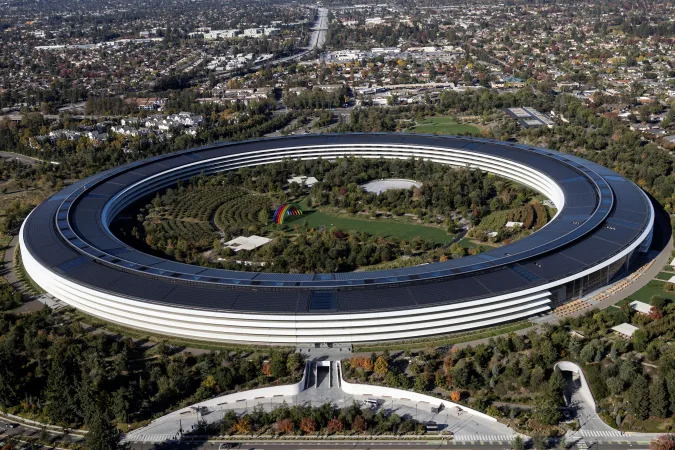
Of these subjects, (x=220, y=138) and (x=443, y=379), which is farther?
(x=220, y=138)

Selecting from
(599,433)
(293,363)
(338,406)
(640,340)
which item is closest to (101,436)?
(293,363)

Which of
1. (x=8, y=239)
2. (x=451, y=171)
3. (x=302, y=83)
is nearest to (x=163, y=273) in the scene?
(x=8, y=239)

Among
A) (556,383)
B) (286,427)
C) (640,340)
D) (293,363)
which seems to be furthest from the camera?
A: (640,340)

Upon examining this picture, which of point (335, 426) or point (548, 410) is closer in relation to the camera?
point (548, 410)

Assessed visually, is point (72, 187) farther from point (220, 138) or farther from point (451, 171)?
point (451, 171)

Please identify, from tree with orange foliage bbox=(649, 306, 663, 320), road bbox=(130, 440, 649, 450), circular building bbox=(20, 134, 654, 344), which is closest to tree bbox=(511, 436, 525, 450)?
road bbox=(130, 440, 649, 450)

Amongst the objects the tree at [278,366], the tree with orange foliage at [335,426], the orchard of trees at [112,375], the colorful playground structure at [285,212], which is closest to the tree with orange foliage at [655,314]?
the tree with orange foliage at [335,426]

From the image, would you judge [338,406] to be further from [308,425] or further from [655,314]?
[655,314]
